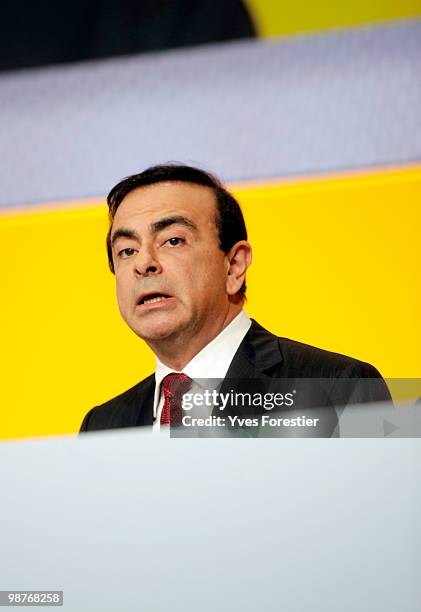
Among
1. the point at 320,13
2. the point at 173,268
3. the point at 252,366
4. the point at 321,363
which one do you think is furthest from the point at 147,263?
the point at 320,13

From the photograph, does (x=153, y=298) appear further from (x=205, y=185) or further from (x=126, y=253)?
(x=205, y=185)

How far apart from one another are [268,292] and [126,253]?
0.31 m

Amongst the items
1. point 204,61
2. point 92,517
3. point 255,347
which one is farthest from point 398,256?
point 92,517

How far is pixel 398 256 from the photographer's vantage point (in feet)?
6.19

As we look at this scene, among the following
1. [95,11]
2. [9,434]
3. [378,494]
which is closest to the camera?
[378,494]

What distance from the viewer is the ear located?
188 centimetres

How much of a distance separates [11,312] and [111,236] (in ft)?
0.97

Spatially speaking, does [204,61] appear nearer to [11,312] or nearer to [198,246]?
[198,246]

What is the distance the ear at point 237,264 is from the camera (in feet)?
6.16

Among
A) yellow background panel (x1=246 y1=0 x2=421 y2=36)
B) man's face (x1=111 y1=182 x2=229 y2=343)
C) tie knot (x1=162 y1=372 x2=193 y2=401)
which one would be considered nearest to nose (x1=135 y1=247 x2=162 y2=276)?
man's face (x1=111 y1=182 x2=229 y2=343)

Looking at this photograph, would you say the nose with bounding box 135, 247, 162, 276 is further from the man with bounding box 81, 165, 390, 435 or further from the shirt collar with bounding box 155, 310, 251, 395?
the shirt collar with bounding box 155, 310, 251, 395

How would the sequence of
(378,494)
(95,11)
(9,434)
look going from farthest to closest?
(95,11)
(9,434)
(378,494)

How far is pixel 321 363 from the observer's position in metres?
1.84

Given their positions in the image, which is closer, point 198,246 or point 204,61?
point 198,246
